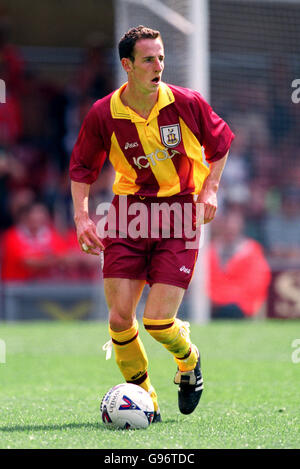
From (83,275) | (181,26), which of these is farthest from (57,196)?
(181,26)

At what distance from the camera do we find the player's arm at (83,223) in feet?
15.9

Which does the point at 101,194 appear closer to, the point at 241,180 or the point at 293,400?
the point at 241,180

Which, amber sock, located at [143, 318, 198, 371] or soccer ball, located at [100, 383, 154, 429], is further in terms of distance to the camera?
Answer: amber sock, located at [143, 318, 198, 371]

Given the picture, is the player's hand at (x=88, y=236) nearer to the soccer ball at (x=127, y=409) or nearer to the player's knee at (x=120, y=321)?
the player's knee at (x=120, y=321)

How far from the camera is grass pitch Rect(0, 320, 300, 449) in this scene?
4250mm

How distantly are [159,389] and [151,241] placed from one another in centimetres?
160

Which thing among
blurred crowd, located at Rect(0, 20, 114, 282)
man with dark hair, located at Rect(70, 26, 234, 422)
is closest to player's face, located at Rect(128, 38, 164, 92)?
man with dark hair, located at Rect(70, 26, 234, 422)

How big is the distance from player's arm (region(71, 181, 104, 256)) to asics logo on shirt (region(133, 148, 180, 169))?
33 centimetres

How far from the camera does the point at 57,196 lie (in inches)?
512

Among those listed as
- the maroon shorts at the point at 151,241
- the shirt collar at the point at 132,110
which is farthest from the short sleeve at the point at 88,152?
the maroon shorts at the point at 151,241

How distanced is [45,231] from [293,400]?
6574 mm

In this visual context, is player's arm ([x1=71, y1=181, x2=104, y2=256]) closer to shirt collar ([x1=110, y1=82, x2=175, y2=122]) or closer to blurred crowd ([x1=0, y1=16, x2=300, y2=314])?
shirt collar ([x1=110, y1=82, x2=175, y2=122])

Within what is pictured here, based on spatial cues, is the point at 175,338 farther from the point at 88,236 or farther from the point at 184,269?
the point at 88,236

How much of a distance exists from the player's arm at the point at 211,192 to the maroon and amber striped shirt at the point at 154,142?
5 centimetres
